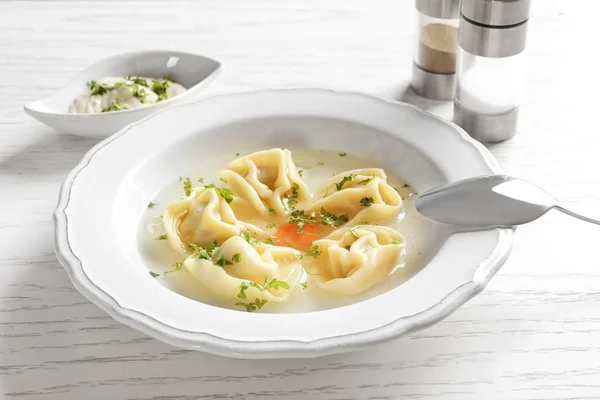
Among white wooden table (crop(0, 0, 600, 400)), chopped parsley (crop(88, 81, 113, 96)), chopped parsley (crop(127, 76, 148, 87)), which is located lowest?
white wooden table (crop(0, 0, 600, 400))

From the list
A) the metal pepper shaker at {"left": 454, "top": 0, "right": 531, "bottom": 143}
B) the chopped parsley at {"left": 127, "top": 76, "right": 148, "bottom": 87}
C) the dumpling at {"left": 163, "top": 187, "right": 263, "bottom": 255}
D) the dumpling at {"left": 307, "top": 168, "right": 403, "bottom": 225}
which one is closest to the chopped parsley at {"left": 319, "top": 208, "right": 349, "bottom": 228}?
the dumpling at {"left": 307, "top": 168, "right": 403, "bottom": 225}

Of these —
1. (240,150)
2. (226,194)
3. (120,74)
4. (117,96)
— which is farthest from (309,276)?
(120,74)

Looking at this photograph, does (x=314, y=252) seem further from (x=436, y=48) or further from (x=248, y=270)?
(x=436, y=48)

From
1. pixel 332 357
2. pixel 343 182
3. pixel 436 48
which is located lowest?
pixel 332 357

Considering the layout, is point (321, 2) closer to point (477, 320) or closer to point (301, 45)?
point (301, 45)

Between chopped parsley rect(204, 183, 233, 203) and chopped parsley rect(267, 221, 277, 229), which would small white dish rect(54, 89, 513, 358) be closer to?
chopped parsley rect(204, 183, 233, 203)

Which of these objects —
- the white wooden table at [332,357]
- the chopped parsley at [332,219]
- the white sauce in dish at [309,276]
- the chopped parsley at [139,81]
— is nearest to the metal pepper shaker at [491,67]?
the white wooden table at [332,357]

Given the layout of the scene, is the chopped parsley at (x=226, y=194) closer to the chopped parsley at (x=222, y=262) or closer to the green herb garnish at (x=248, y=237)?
the green herb garnish at (x=248, y=237)
